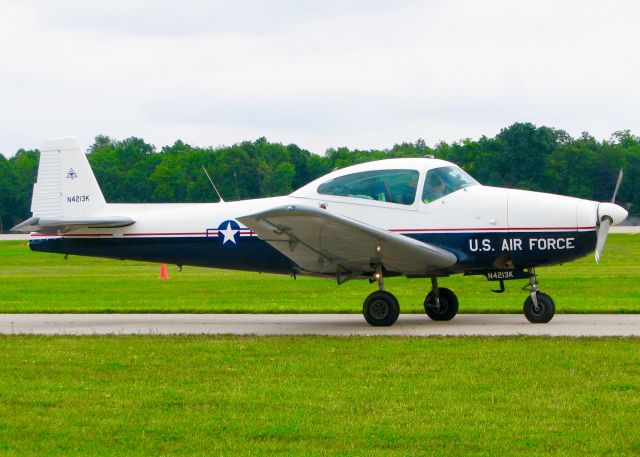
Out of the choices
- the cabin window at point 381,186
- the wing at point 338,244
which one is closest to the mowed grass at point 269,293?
the wing at point 338,244

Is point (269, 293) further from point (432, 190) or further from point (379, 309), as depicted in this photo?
point (432, 190)

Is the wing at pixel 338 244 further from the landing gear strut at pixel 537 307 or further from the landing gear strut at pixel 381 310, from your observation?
the landing gear strut at pixel 537 307

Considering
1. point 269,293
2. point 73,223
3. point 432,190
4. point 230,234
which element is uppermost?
point 432,190

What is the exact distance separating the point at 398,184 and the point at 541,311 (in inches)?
112

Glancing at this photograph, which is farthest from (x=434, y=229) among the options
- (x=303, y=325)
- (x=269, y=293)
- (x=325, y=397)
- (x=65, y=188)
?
(x=269, y=293)

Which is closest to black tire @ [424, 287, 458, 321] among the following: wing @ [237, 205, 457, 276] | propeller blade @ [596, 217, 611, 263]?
wing @ [237, 205, 457, 276]

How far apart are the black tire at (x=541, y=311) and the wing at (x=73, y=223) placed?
21.4 ft

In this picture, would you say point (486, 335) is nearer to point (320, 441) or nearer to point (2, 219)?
point (320, 441)

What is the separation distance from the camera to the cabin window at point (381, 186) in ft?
52.4

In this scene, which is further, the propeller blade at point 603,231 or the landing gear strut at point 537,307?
the landing gear strut at point 537,307

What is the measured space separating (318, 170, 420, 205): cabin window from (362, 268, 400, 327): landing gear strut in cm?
146

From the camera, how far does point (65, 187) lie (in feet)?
59.4

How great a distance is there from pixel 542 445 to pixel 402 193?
8.71 meters

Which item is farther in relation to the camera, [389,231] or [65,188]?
[65,188]
